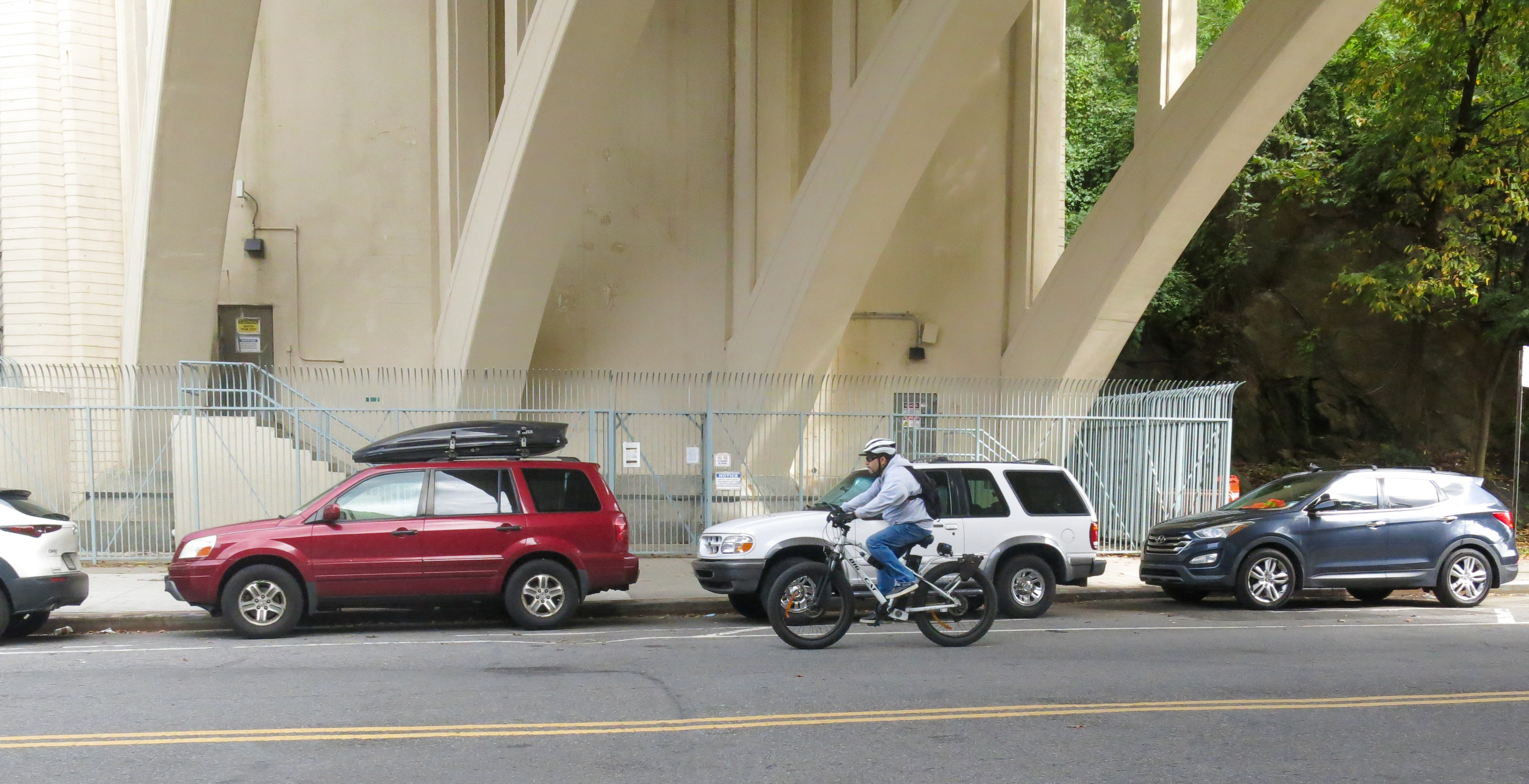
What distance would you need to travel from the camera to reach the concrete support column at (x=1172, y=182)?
14.7 metres

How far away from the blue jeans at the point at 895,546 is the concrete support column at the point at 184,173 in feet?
36.8

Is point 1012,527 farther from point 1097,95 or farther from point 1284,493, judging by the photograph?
point 1097,95

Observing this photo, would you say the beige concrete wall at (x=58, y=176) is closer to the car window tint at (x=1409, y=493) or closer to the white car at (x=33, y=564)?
the white car at (x=33, y=564)

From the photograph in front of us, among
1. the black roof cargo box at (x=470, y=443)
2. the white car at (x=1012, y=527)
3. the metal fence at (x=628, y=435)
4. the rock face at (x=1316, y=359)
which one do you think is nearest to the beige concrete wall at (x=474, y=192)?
the metal fence at (x=628, y=435)

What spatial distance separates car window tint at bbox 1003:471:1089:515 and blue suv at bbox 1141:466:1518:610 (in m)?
1.63

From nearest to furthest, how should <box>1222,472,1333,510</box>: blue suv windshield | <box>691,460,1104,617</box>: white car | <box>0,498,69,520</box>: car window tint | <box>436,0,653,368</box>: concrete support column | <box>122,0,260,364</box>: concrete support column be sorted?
<box>0,498,69,520</box>: car window tint
<box>691,460,1104,617</box>: white car
<box>1222,472,1333,510</box>: blue suv windshield
<box>436,0,653,368</box>: concrete support column
<box>122,0,260,364</box>: concrete support column

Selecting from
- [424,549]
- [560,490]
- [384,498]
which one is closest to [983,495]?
[560,490]

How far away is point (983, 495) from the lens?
1156 centimetres

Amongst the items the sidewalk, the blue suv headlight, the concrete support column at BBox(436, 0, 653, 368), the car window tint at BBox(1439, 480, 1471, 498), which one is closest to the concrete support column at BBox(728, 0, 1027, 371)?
the concrete support column at BBox(436, 0, 653, 368)

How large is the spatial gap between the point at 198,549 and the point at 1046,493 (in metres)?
7.84

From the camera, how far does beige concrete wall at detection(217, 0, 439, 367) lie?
63.4ft

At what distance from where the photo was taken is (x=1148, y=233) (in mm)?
17031

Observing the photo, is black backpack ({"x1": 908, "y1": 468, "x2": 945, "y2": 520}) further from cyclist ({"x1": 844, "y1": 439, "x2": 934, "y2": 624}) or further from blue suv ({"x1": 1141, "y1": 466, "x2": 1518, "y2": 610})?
blue suv ({"x1": 1141, "y1": 466, "x2": 1518, "y2": 610})

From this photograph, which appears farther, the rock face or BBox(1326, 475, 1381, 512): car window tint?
the rock face
